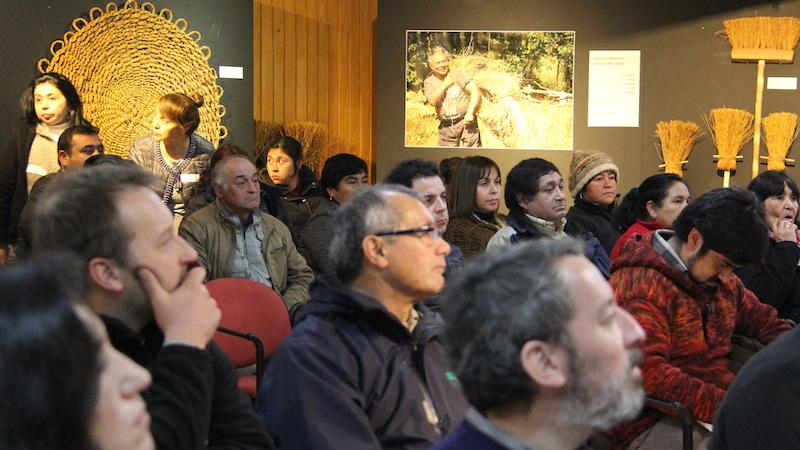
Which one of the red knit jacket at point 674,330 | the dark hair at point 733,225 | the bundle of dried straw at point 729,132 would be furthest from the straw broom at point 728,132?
the dark hair at point 733,225

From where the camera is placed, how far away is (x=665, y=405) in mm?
3137

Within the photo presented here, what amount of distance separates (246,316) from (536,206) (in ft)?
5.95

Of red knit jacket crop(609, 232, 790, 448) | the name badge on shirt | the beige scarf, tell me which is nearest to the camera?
red knit jacket crop(609, 232, 790, 448)

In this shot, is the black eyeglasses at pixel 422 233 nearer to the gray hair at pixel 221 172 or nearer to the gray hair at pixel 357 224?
the gray hair at pixel 357 224

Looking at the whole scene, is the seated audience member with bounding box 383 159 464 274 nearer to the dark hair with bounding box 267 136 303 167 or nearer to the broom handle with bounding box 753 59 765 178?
the dark hair with bounding box 267 136 303 167

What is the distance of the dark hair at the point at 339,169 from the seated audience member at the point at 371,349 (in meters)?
2.86

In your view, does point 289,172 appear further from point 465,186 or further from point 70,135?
point 70,135

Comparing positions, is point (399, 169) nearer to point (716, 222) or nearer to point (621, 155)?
point (716, 222)

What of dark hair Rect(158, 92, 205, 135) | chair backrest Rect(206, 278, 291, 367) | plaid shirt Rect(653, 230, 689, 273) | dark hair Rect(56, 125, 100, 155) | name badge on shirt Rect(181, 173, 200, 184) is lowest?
chair backrest Rect(206, 278, 291, 367)

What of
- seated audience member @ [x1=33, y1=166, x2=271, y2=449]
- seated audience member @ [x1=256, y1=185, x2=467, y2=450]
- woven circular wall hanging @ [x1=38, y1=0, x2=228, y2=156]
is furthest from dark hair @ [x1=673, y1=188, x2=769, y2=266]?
woven circular wall hanging @ [x1=38, y1=0, x2=228, y2=156]

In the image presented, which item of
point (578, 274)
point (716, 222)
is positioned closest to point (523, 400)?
point (578, 274)

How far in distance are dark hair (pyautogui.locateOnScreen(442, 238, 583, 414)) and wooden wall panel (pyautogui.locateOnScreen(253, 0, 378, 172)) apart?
22.0ft

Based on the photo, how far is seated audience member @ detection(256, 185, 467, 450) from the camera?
2.38m

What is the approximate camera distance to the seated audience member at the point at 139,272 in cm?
191
